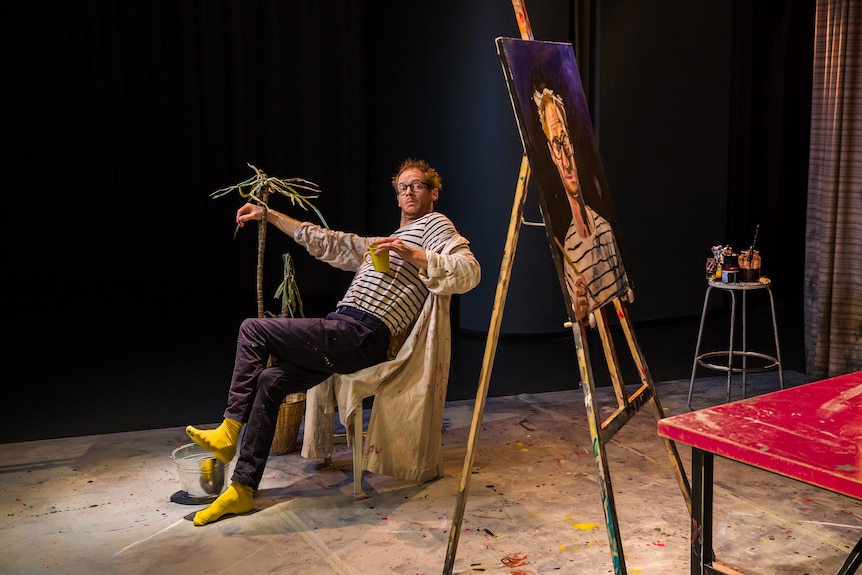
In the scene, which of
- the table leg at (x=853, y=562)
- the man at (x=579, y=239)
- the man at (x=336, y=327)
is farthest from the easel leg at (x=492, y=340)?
the table leg at (x=853, y=562)

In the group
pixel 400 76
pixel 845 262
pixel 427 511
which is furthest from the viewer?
pixel 400 76

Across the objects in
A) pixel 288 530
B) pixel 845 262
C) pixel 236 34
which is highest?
pixel 236 34

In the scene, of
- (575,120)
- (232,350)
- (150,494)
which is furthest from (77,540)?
(232,350)

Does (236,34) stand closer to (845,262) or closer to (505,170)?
(505,170)

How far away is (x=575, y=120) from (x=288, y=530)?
5.06 feet

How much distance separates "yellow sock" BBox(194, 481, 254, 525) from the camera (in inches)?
120

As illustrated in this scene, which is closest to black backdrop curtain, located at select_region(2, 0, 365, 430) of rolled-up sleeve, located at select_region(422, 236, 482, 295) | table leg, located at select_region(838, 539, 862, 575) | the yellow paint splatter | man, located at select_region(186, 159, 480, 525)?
man, located at select_region(186, 159, 480, 525)

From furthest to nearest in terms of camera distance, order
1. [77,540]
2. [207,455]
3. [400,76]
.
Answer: [400,76] < [207,455] < [77,540]

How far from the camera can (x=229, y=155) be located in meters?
7.44

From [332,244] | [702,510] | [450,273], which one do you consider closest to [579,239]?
[450,273]

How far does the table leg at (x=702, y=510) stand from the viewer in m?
1.85

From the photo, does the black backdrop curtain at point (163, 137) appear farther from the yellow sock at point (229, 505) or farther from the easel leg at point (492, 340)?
the easel leg at point (492, 340)

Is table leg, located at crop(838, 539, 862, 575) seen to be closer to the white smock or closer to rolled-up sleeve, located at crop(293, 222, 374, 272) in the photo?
the white smock

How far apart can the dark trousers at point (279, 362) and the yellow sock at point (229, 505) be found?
0.09 ft
